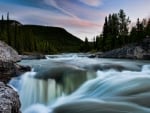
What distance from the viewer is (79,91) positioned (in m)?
16.3

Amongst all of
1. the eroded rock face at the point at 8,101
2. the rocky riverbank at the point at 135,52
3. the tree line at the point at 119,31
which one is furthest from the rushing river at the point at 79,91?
the tree line at the point at 119,31

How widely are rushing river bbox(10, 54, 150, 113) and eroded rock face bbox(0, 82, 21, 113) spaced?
422 cm

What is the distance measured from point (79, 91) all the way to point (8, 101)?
860cm

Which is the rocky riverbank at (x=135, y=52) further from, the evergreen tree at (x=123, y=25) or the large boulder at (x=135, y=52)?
the evergreen tree at (x=123, y=25)

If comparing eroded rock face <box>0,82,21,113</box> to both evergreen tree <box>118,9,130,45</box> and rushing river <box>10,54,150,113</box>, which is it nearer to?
rushing river <box>10,54,150,113</box>

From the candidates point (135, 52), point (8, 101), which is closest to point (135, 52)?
point (135, 52)

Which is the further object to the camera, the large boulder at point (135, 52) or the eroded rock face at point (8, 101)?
the large boulder at point (135, 52)

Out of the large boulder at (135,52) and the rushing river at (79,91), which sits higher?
the large boulder at (135,52)

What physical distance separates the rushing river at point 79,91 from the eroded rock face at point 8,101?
4.22 metres

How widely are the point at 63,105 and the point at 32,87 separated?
3039mm

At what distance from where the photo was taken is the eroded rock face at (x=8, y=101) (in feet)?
24.9

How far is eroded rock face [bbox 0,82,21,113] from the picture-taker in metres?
7.58

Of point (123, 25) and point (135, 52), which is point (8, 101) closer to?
point (135, 52)

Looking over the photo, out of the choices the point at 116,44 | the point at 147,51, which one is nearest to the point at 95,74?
the point at 147,51
